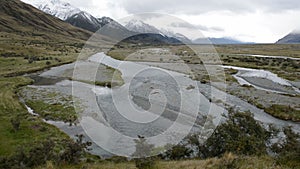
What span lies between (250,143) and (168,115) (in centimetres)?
1920

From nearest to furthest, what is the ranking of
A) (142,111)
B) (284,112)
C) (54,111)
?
(54,111)
(284,112)
(142,111)

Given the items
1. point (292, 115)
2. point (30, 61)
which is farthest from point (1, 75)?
point (292, 115)

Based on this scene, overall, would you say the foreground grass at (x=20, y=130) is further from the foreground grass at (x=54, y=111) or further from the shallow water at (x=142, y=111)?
the shallow water at (x=142, y=111)

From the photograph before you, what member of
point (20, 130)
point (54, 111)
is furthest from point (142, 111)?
point (20, 130)

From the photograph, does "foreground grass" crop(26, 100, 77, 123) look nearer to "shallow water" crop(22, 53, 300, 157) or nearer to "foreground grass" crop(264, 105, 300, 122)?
"shallow water" crop(22, 53, 300, 157)

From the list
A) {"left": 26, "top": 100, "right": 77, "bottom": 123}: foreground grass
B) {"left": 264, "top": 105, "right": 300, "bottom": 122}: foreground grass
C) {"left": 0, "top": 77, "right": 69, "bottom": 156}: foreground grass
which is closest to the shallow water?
{"left": 264, "top": 105, "right": 300, "bottom": 122}: foreground grass

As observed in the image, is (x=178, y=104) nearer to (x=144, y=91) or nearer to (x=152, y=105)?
(x=152, y=105)

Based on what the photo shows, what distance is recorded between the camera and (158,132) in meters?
32.4

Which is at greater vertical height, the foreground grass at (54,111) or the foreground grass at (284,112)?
the foreground grass at (54,111)

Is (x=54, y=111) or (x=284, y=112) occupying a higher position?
(x=54, y=111)

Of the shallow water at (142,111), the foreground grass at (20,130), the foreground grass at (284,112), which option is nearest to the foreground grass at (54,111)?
the shallow water at (142,111)

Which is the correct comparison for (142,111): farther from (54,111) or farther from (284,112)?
(284,112)

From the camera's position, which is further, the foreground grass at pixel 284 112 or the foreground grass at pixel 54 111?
the foreground grass at pixel 284 112

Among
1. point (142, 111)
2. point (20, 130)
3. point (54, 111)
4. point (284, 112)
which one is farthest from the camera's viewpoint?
point (142, 111)
